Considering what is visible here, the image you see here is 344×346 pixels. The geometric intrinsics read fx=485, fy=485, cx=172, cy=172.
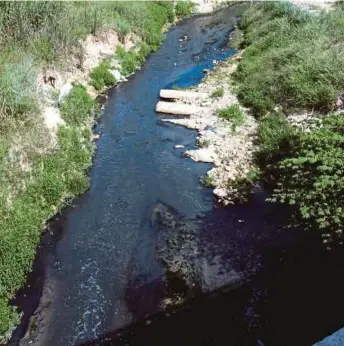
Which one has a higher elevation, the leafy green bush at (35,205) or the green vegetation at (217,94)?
the green vegetation at (217,94)

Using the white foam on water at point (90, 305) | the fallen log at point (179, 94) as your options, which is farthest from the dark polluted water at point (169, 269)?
the fallen log at point (179, 94)

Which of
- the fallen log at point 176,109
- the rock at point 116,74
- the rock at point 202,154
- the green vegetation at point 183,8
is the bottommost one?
the rock at point 202,154

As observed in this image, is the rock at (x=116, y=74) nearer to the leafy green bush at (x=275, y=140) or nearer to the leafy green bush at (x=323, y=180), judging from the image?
the leafy green bush at (x=275, y=140)

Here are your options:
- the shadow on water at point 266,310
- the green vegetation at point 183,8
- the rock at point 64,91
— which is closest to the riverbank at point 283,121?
the shadow on water at point 266,310

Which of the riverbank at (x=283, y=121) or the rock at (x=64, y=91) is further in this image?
the rock at (x=64, y=91)

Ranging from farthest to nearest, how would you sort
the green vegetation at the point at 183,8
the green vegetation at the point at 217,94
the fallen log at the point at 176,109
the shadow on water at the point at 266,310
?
1. the green vegetation at the point at 183,8
2. the green vegetation at the point at 217,94
3. the fallen log at the point at 176,109
4. the shadow on water at the point at 266,310

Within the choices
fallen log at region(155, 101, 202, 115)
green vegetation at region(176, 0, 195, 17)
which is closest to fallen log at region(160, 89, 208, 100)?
fallen log at region(155, 101, 202, 115)

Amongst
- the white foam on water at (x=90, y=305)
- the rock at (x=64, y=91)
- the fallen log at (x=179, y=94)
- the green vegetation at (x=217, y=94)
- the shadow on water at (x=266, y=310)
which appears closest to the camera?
the shadow on water at (x=266, y=310)
